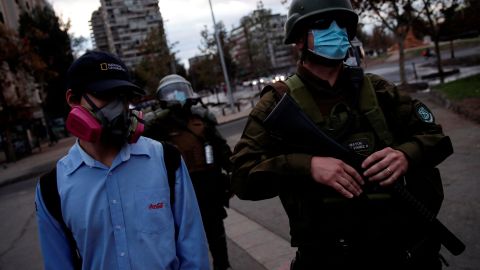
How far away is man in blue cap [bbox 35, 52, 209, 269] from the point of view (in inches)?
67.6

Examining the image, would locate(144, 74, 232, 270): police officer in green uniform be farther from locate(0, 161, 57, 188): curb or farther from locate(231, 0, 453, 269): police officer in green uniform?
locate(0, 161, 57, 188): curb

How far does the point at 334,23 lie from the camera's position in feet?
6.39

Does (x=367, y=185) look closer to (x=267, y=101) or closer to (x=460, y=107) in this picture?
(x=267, y=101)

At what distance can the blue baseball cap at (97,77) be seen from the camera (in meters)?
1.78

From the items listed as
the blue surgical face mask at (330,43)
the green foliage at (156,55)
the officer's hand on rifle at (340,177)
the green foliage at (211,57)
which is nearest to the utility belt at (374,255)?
the officer's hand on rifle at (340,177)

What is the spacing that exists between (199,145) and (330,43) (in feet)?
6.77

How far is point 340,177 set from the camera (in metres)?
1.62

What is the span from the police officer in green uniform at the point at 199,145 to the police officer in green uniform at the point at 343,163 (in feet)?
6.01

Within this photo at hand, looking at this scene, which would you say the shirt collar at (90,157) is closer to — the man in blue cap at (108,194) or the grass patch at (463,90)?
the man in blue cap at (108,194)

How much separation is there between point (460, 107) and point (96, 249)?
937 centimetres

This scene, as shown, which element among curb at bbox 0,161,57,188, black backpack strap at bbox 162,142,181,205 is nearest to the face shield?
black backpack strap at bbox 162,142,181,205

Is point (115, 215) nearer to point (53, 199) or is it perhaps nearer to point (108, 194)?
point (108, 194)

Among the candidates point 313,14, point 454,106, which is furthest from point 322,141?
point 454,106

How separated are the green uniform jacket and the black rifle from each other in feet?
0.24
